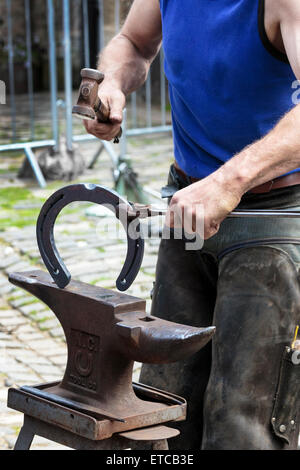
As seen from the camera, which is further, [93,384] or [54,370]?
[54,370]

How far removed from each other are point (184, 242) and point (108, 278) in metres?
3.02

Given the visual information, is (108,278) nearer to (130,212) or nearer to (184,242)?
(184,242)

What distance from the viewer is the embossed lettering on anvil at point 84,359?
2289 millimetres

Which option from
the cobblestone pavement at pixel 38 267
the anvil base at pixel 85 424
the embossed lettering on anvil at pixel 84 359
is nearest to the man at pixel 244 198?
the anvil base at pixel 85 424

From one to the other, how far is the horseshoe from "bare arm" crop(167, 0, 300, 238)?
12 cm

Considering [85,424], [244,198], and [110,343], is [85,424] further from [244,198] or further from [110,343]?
[244,198]

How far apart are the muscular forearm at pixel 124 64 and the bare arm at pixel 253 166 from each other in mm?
810

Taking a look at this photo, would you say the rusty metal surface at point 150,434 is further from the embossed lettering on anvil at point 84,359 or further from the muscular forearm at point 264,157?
the muscular forearm at point 264,157

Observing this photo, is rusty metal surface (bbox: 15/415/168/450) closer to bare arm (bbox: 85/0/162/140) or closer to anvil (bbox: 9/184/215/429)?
anvil (bbox: 9/184/215/429)

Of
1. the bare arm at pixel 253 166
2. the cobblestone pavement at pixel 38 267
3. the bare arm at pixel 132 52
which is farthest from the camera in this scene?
the cobblestone pavement at pixel 38 267

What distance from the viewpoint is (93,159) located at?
9.20 metres

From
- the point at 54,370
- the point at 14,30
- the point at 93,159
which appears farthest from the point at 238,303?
the point at 14,30

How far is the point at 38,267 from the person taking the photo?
6039 mm

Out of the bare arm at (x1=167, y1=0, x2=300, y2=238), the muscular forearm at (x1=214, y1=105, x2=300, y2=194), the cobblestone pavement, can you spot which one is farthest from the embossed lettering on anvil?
the cobblestone pavement
